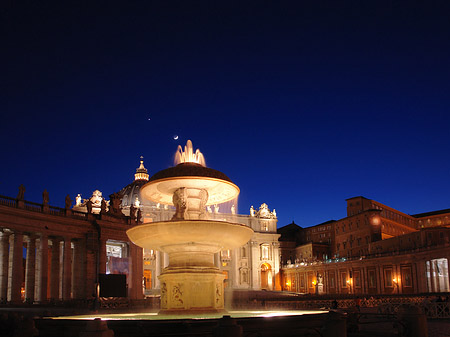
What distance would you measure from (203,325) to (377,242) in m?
67.4

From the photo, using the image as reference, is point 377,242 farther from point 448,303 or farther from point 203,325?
point 203,325

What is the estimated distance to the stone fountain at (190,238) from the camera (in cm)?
1888

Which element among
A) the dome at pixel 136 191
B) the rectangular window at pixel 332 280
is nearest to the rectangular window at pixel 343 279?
the rectangular window at pixel 332 280

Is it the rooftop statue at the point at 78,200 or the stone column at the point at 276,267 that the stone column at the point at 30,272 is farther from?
the stone column at the point at 276,267

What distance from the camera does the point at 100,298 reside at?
39188mm

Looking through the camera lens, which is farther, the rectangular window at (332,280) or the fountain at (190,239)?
the rectangular window at (332,280)

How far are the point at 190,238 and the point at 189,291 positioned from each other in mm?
2170

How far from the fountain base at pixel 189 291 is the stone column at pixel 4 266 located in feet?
67.7

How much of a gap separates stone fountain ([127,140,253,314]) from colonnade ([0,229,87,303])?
20.3m

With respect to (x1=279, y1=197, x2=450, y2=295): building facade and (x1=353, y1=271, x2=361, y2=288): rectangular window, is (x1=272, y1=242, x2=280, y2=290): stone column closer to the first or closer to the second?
(x1=279, y1=197, x2=450, y2=295): building facade

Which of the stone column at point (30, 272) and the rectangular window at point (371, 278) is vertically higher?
the stone column at point (30, 272)

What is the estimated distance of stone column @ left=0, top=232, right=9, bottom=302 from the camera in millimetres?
36594

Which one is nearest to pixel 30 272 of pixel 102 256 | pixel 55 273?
pixel 55 273

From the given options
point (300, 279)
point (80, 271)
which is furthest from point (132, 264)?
point (300, 279)
